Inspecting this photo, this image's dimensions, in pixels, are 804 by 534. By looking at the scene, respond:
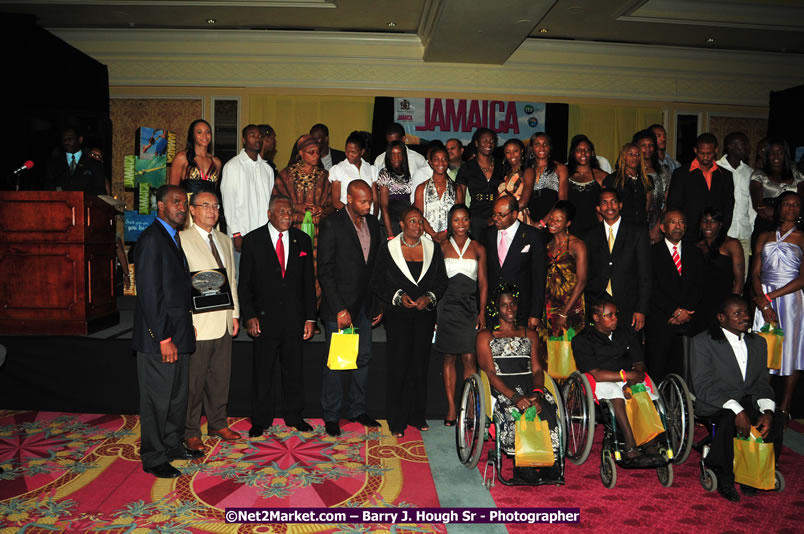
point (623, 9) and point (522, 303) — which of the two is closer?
point (522, 303)

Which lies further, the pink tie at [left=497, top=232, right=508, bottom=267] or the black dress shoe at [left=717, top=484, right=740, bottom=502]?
the pink tie at [left=497, top=232, right=508, bottom=267]

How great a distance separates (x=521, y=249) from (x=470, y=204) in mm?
1053

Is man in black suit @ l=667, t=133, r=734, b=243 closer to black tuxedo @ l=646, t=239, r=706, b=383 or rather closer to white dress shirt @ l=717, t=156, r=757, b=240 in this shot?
white dress shirt @ l=717, t=156, r=757, b=240

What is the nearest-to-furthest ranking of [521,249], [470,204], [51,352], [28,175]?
1. [521,249]
2. [51,352]
3. [470,204]
4. [28,175]

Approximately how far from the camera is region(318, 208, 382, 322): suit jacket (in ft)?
14.7

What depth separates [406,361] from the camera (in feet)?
14.8

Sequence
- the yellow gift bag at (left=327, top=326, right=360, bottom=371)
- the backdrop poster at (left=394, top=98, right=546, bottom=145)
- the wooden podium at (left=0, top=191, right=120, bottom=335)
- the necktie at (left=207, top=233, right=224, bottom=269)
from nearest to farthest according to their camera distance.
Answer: the necktie at (left=207, top=233, right=224, bottom=269) < the yellow gift bag at (left=327, top=326, right=360, bottom=371) < the wooden podium at (left=0, top=191, right=120, bottom=335) < the backdrop poster at (left=394, top=98, right=546, bottom=145)

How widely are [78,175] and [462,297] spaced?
4.96 metres

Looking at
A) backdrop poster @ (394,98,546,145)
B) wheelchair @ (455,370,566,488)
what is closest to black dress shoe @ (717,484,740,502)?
wheelchair @ (455,370,566,488)

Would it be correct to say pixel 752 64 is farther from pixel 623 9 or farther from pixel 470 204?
pixel 470 204

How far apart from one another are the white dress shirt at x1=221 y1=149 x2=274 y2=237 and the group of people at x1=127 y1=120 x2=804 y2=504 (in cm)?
2

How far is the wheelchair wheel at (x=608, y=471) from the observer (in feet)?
11.9

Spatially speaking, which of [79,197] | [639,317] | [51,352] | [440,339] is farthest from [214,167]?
[639,317]

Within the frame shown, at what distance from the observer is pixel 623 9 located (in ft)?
26.5
